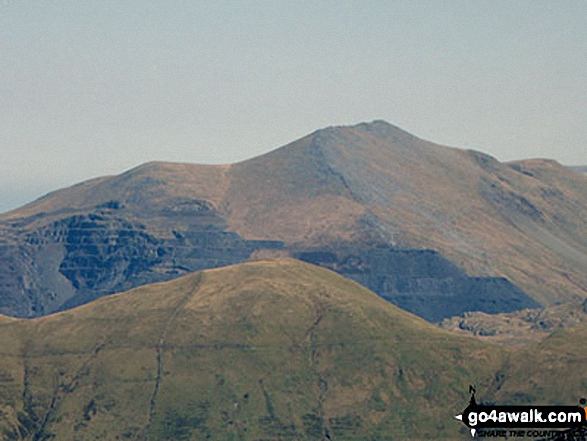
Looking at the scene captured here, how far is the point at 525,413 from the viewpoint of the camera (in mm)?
142125

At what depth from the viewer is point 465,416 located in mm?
137375

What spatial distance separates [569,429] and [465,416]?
1270 cm

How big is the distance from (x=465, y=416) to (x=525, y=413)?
32.0ft

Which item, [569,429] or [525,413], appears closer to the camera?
[569,429]

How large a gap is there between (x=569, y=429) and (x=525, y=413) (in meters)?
9.64

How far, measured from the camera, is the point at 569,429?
437 feet
